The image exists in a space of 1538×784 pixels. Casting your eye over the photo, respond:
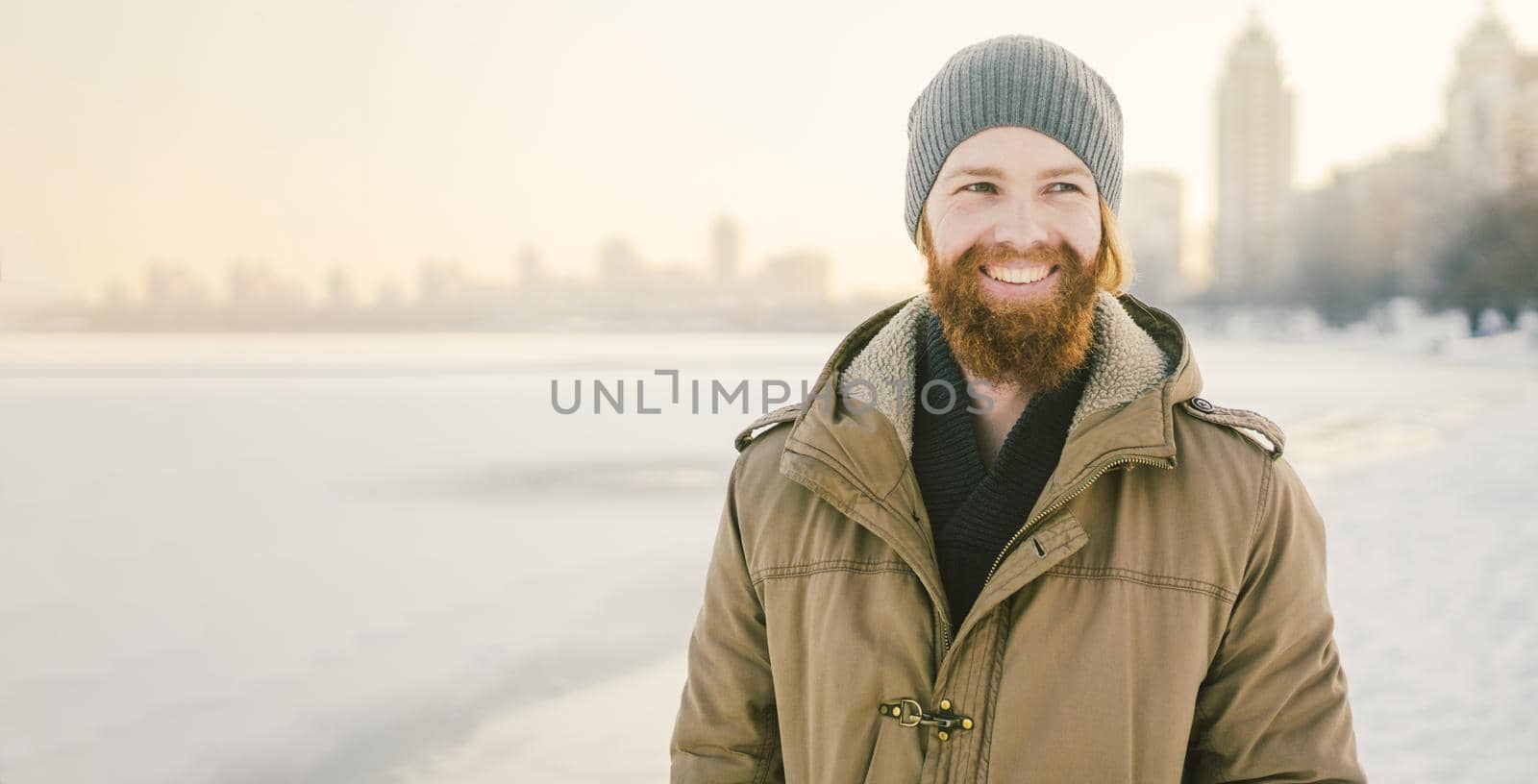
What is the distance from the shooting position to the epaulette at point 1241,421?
149cm

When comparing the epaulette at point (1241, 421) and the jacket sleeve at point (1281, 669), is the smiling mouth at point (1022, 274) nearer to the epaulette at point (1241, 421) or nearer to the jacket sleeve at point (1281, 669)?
the epaulette at point (1241, 421)

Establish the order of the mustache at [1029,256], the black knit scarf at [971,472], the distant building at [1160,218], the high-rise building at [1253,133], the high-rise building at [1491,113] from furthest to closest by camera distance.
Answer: the high-rise building at [1253,133]
the distant building at [1160,218]
the high-rise building at [1491,113]
the mustache at [1029,256]
the black knit scarf at [971,472]

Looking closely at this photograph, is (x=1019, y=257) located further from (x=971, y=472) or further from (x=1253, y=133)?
(x=1253, y=133)

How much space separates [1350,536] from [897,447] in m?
6.57

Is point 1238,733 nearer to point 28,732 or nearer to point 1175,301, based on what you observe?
point 28,732

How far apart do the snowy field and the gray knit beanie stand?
9.26 ft

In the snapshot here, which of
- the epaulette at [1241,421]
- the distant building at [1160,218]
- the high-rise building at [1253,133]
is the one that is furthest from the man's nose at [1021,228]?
the high-rise building at [1253,133]

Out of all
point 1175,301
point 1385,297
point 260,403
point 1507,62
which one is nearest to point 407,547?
point 260,403

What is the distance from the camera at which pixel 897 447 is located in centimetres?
160

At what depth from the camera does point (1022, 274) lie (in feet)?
5.51

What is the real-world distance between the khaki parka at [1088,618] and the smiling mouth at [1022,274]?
7.5 inches

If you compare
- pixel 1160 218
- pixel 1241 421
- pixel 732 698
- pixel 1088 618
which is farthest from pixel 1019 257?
pixel 1160 218

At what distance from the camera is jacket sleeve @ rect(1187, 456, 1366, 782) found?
1.46 m

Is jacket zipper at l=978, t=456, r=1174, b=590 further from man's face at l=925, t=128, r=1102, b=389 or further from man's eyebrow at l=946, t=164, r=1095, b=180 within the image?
man's eyebrow at l=946, t=164, r=1095, b=180
